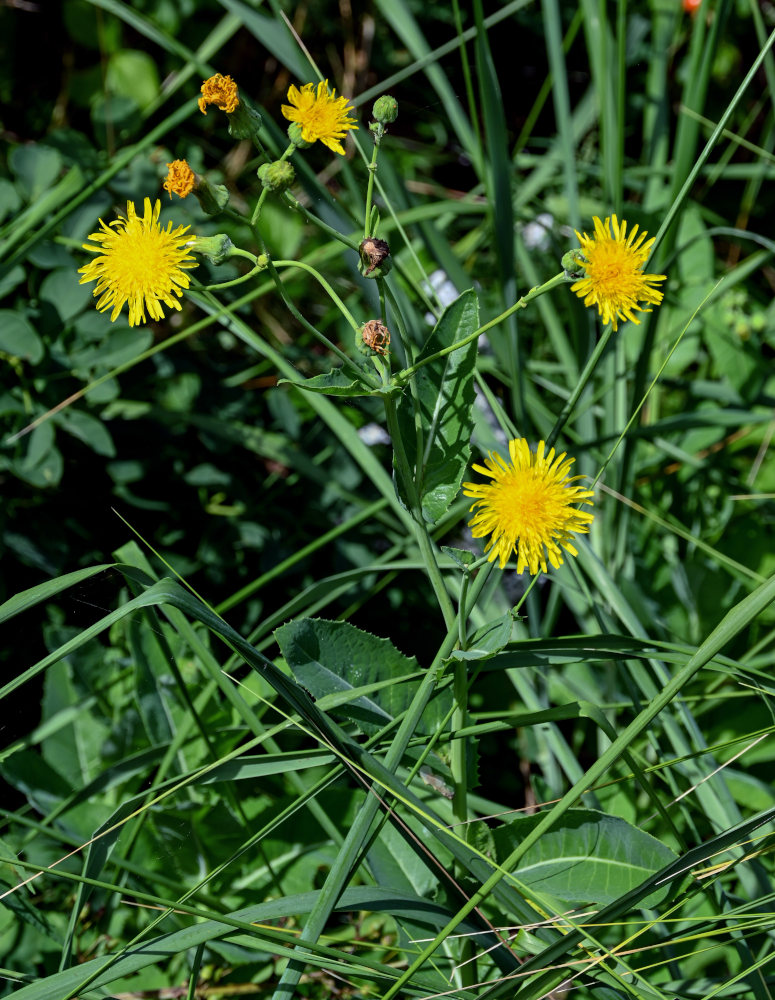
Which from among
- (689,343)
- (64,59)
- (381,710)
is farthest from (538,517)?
(64,59)

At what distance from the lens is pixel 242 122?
754 millimetres

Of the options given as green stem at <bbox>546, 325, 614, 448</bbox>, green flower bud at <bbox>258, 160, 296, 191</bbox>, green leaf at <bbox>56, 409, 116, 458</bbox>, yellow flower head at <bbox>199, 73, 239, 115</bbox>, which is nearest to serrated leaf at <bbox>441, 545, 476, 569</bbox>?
green stem at <bbox>546, 325, 614, 448</bbox>

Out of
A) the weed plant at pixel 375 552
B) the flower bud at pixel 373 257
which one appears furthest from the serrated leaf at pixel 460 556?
→ the flower bud at pixel 373 257

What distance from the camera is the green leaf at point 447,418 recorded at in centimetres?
77

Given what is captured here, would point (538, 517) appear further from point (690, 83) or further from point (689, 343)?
point (689, 343)

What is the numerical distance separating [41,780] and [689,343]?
1.37m

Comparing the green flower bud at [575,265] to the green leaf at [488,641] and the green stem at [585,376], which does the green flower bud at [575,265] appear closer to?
the green stem at [585,376]

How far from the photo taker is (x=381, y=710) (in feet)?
2.78

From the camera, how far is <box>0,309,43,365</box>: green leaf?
3.76ft

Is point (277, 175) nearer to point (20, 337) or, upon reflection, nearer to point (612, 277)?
point (612, 277)

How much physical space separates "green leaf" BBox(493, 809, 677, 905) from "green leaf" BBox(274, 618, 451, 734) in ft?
0.52

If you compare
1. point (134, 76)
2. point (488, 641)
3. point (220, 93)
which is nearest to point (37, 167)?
point (134, 76)

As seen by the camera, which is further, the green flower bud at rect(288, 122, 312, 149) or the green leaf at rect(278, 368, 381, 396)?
the green flower bud at rect(288, 122, 312, 149)

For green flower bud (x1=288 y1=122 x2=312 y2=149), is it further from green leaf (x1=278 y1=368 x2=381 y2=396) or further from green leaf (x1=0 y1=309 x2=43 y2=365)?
green leaf (x1=0 y1=309 x2=43 y2=365)
